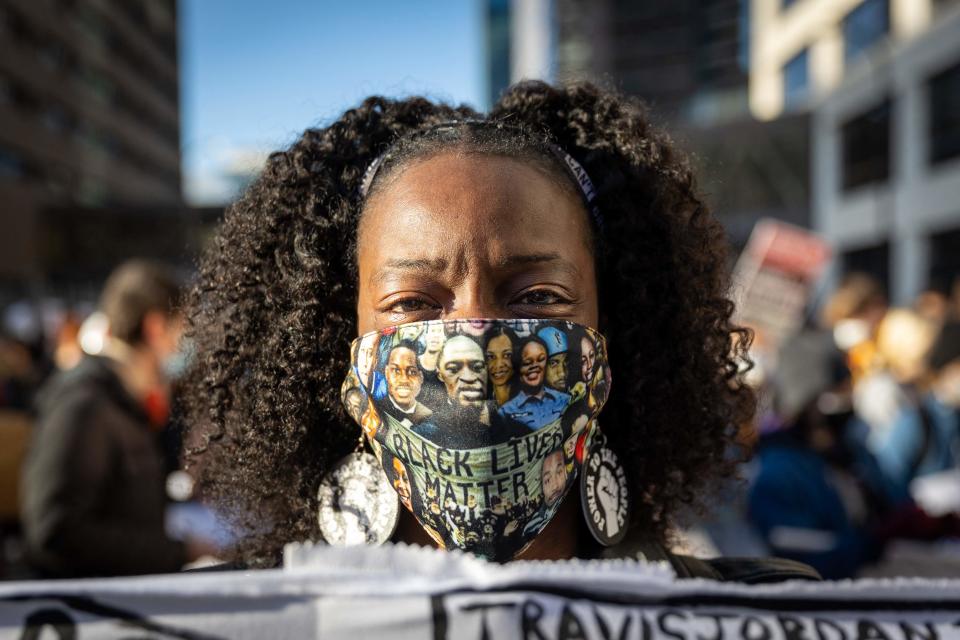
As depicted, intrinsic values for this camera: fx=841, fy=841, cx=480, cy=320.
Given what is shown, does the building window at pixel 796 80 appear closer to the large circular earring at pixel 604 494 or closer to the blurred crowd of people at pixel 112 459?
the blurred crowd of people at pixel 112 459

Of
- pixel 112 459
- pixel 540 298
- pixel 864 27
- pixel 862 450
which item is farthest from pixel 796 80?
pixel 540 298

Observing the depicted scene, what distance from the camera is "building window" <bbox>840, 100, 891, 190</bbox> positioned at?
20984 millimetres

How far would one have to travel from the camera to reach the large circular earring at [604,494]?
4.98 ft

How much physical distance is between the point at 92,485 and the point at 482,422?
244 cm

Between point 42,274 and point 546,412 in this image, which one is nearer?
point 546,412

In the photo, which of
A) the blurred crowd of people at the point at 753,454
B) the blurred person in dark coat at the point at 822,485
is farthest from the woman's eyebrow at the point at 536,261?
the blurred person in dark coat at the point at 822,485

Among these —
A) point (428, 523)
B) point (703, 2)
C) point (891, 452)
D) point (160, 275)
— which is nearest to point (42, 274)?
point (160, 275)

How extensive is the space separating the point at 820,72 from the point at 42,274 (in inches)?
938

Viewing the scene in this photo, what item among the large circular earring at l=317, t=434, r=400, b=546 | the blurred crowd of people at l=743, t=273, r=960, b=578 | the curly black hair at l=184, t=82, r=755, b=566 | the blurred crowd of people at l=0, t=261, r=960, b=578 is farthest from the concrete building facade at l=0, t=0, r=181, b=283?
the large circular earring at l=317, t=434, r=400, b=546

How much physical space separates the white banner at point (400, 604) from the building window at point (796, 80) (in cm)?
2782

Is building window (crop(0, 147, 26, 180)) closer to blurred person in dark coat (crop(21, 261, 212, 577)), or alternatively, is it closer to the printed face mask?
blurred person in dark coat (crop(21, 261, 212, 577))

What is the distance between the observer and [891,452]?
16.2ft

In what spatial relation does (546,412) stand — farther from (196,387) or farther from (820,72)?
(820,72)

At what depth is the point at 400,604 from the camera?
0.99m
